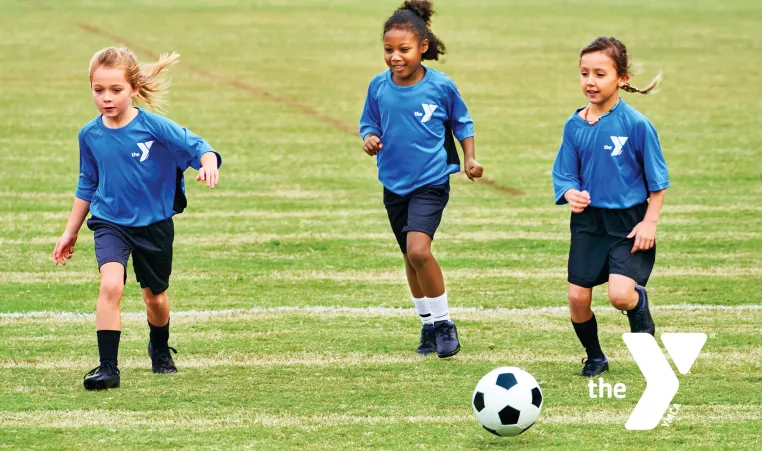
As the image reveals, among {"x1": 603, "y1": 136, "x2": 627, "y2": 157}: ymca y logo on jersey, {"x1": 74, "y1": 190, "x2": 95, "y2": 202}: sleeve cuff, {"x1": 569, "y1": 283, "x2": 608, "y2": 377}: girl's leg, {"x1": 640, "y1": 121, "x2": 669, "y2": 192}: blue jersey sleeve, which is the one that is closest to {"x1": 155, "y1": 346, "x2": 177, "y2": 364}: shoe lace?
{"x1": 74, "y1": 190, "x2": 95, "y2": 202}: sleeve cuff

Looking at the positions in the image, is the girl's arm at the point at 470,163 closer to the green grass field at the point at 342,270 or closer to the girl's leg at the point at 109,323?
the green grass field at the point at 342,270

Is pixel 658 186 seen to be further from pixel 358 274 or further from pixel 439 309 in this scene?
pixel 358 274

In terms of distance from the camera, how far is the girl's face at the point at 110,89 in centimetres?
649

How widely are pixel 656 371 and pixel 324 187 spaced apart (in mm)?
8369

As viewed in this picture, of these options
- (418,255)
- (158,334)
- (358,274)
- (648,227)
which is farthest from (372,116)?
(358,274)

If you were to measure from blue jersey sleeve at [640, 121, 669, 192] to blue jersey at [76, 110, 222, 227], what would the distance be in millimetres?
2075

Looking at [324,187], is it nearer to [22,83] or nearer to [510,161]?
[510,161]

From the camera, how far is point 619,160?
20.8ft

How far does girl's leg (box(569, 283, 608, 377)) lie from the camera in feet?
21.2

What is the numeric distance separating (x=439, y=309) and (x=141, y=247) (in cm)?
167

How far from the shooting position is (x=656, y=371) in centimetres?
641

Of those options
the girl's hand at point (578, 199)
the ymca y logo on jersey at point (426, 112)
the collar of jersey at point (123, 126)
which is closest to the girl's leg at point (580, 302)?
the girl's hand at point (578, 199)

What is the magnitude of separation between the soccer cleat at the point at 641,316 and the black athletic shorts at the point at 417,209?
3.83 feet

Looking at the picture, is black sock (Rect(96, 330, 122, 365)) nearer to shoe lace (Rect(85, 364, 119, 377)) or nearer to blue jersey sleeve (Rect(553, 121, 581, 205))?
shoe lace (Rect(85, 364, 119, 377))
